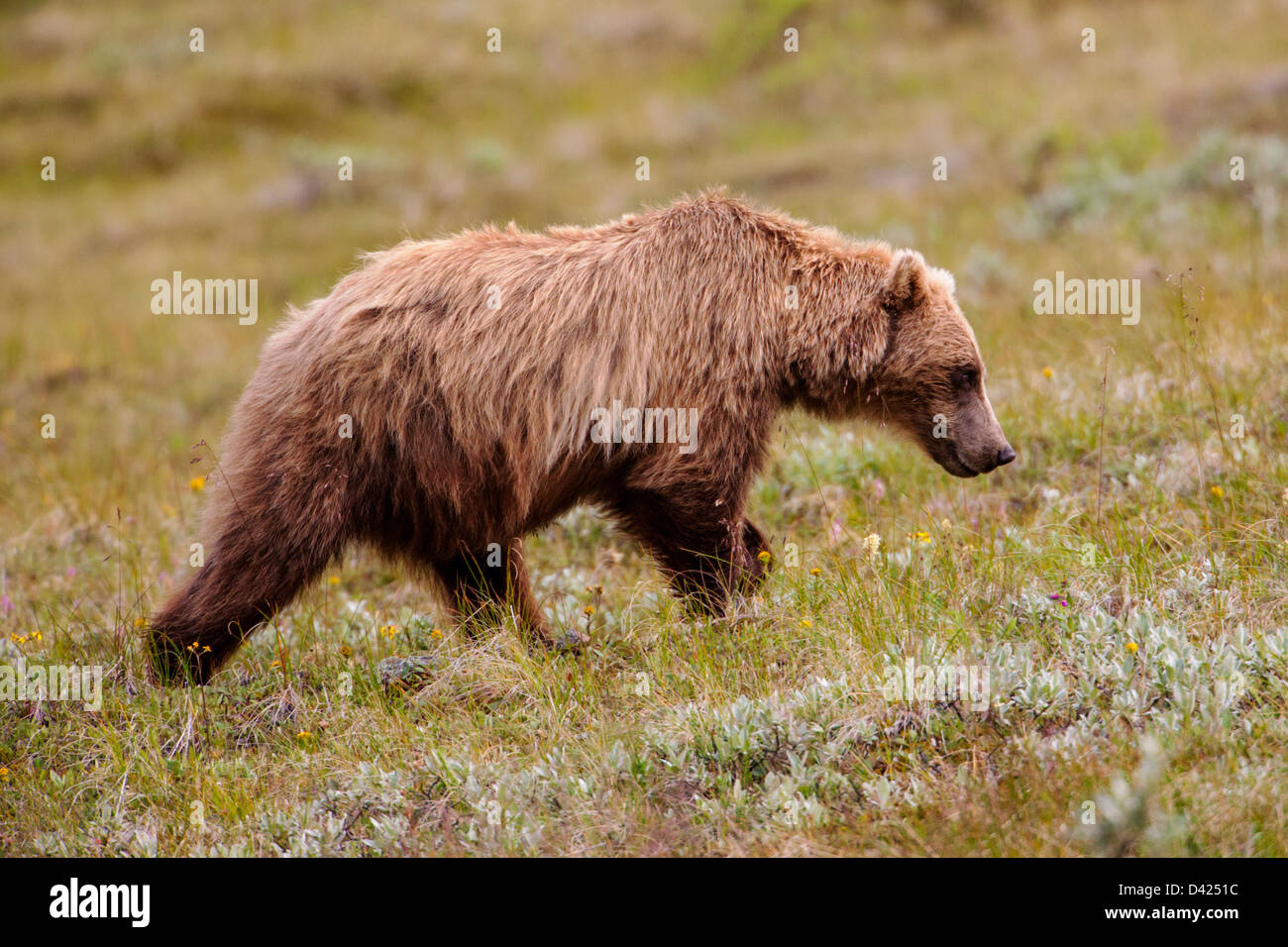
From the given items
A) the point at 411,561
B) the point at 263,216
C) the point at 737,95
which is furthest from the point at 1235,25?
the point at 411,561

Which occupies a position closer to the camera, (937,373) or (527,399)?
(527,399)

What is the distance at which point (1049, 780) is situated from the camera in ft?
12.4

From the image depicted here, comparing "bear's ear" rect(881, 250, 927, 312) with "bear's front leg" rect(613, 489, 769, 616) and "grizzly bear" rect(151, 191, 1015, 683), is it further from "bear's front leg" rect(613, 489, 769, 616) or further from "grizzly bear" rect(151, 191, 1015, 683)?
"bear's front leg" rect(613, 489, 769, 616)

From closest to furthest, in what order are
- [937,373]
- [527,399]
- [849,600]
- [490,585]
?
1. [849,600]
2. [527,399]
3. [937,373]
4. [490,585]

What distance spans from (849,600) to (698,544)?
0.86 metres

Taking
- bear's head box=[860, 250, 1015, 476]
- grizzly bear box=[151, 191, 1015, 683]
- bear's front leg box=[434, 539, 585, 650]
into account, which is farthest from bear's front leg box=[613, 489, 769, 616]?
bear's head box=[860, 250, 1015, 476]

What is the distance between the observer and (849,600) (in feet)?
16.3

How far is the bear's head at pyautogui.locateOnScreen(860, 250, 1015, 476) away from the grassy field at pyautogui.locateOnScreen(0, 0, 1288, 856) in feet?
1.45

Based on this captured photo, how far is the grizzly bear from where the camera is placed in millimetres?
5316

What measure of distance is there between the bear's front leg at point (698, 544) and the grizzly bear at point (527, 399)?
0.5 inches

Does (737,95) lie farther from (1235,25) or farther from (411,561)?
(411,561)

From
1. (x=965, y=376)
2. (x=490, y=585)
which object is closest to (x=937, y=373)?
(x=965, y=376)

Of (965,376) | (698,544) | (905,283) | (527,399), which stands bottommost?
(698,544)

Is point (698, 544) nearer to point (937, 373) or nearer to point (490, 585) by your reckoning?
point (490, 585)
